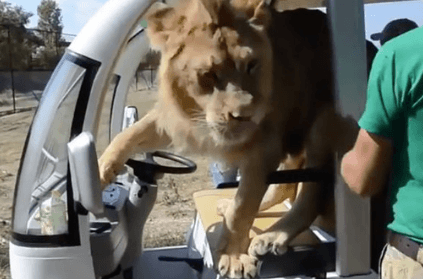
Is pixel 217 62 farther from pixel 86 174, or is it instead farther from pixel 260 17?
pixel 86 174

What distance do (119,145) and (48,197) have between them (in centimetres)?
40

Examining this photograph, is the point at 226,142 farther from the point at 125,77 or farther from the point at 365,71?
the point at 125,77

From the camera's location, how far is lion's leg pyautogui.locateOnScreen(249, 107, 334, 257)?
2.15 m

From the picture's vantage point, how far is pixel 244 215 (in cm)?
217

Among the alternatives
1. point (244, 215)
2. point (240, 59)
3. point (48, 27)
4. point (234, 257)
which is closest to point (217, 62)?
point (240, 59)

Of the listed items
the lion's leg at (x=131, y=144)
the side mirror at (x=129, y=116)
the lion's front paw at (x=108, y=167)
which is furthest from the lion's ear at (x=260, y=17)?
the side mirror at (x=129, y=116)

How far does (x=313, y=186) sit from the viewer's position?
2205 millimetres

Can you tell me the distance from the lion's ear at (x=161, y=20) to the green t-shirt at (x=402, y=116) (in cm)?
69


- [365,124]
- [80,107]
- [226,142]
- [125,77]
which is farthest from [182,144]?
[125,77]

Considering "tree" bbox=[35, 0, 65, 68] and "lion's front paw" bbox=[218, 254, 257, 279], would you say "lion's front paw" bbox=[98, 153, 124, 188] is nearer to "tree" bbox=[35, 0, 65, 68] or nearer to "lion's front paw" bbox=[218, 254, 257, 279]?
"lion's front paw" bbox=[218, 254, 257, 279]

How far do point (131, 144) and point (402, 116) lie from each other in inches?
42.9

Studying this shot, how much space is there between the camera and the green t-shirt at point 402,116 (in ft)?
5.08

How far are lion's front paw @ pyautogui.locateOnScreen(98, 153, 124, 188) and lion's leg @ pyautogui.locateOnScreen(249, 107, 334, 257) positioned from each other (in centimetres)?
59

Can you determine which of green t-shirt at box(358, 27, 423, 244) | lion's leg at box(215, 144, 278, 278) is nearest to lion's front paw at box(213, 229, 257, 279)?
lion's leg at box(215, 144, 278, 278)
